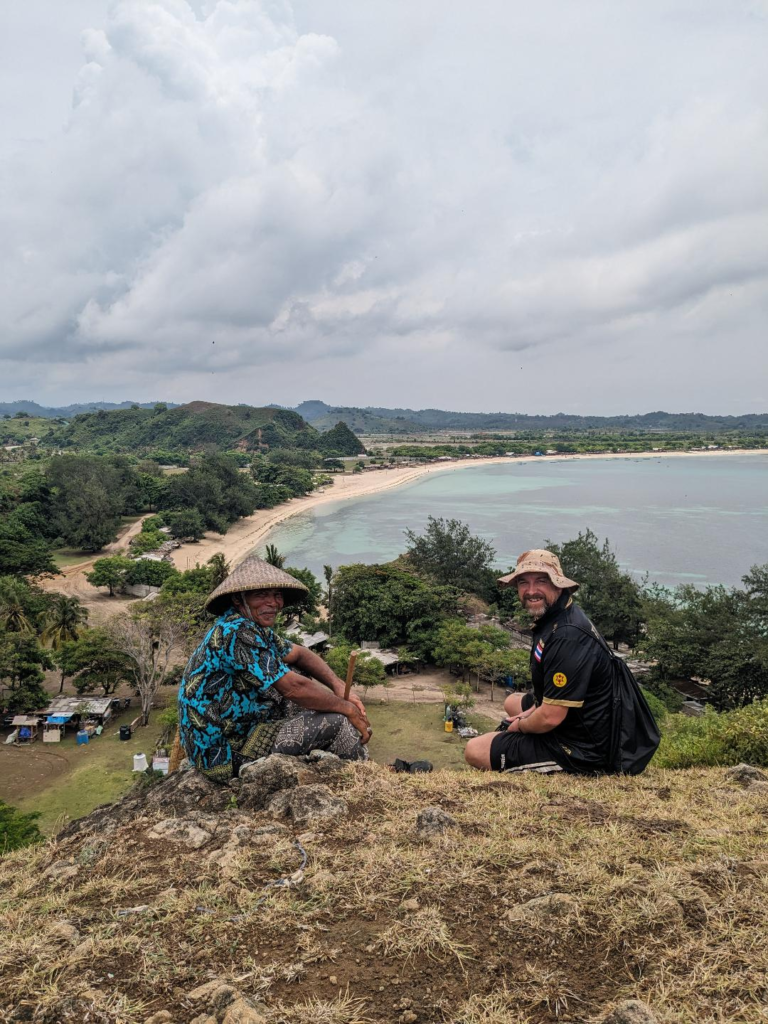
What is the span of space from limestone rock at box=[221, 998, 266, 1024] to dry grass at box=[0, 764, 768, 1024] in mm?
45

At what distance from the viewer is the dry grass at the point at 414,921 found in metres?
2.12

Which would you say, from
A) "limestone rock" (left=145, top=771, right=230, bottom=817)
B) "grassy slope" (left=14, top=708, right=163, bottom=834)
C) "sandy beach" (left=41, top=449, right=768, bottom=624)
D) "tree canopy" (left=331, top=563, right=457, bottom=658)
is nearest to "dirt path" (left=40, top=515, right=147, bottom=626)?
"sandy beach" (left=41, top=449, right=768, bottom=624)

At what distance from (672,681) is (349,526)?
39.5 m

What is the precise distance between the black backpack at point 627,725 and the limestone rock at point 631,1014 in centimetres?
233

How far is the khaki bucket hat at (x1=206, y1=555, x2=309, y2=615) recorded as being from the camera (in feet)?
13.0

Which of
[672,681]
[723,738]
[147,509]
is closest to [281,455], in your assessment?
[147,509]

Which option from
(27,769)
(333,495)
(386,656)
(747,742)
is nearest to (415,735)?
(386,656)

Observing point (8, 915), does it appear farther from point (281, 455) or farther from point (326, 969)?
point (281, 455)

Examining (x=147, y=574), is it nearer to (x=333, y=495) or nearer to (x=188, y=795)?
(x=188, y=795)

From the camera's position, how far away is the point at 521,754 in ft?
15.1

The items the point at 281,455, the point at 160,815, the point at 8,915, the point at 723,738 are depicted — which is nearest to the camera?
the point at 8,915

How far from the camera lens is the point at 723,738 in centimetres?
662

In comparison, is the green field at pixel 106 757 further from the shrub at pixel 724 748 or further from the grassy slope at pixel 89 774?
the shrub at pixel 724 748

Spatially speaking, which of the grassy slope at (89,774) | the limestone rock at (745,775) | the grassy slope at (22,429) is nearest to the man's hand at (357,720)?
the limestone rock at (745,775)
